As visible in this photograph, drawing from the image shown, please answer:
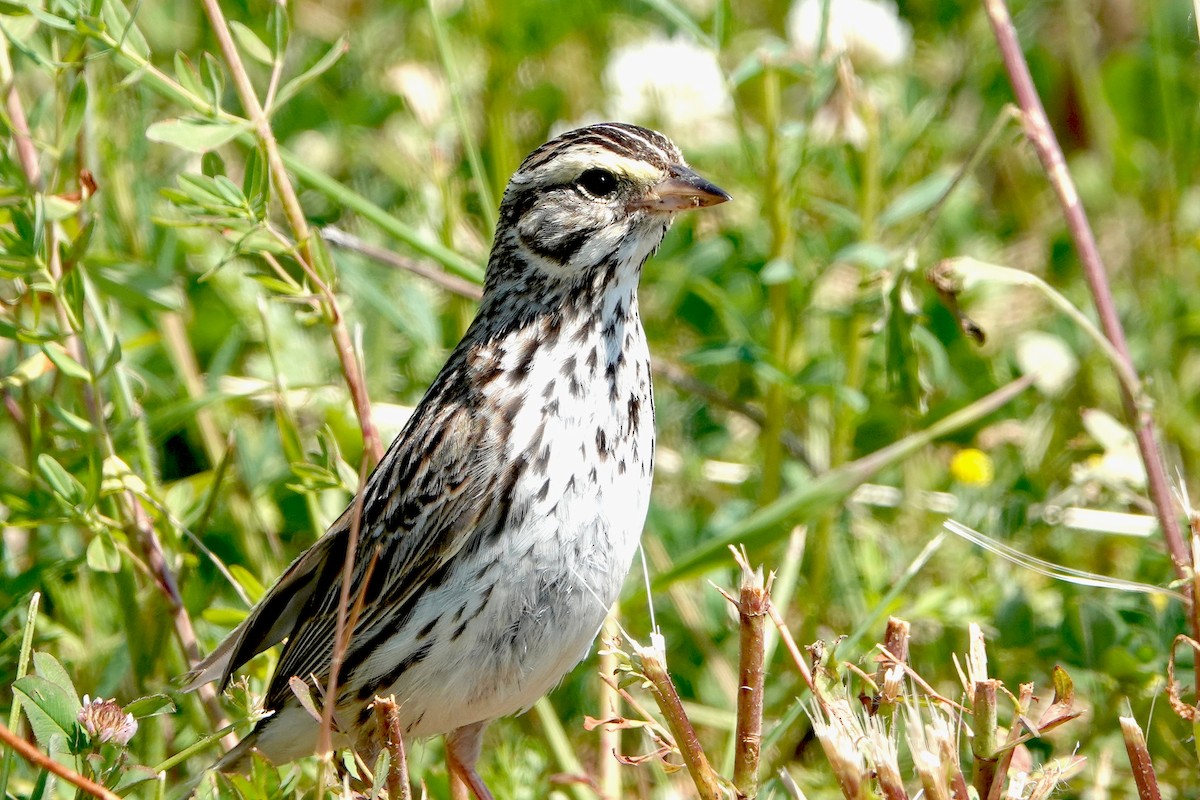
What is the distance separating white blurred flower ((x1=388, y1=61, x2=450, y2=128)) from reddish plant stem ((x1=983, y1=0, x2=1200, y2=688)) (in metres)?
2.43

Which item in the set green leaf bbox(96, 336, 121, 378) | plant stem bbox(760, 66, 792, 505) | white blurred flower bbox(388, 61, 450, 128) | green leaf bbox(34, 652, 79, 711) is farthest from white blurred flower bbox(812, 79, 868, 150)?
green leaf bbox(34, 652, 79, 711)

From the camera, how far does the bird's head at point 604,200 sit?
143 inches

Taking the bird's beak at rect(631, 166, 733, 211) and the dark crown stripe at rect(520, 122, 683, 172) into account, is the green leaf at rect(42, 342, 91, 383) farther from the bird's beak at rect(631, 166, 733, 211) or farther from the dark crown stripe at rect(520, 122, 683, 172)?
the bird's beak at rect(631, 166, 733, 211)

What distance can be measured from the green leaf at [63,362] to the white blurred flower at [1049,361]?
3036 mm

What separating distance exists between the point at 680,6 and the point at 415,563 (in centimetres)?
170

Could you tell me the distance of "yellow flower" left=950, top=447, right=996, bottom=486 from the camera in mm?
4867

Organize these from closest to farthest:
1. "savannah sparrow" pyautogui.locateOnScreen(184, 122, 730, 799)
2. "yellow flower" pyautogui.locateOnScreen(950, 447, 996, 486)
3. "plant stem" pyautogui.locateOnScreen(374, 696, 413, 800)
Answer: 1. "plant stem" pyautogui.locateOnScreen(374, 696, 413, 800)
2. "savannah sparrow" pyautogui.locateOnScreen(184, 122, 730, 799)
3. "yellow flower" pyautogui.locateOnScreen(950, 447, 996, 486)

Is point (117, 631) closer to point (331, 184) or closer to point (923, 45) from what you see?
point (331, 184)

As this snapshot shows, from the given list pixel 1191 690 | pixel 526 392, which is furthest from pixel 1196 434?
pixel 526 392

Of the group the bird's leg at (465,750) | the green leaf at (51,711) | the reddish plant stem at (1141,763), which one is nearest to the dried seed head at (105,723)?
the green leaf at (51,711)

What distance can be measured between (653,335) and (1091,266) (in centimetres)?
202

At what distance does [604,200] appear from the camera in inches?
144

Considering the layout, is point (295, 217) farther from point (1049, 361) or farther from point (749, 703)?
point (1049, 361)

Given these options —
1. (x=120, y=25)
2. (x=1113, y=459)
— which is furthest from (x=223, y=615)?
(x=1113, y=459)
